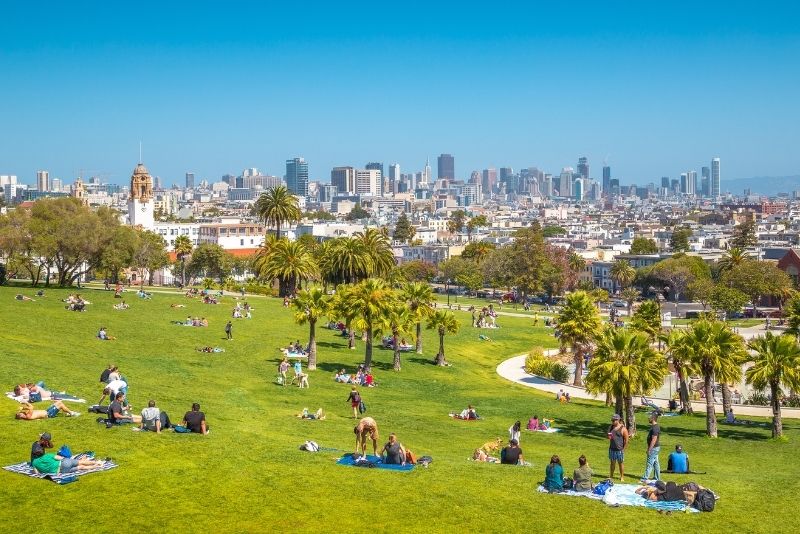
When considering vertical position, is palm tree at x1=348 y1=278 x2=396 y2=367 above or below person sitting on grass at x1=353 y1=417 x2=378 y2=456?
above

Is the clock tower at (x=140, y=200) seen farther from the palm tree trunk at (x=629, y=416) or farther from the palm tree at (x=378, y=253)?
the palm tree trunk at (x=629, y=416)

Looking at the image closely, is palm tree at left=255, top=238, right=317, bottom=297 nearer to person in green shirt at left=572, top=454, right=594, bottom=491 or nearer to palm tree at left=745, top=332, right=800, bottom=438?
palm tree at left=745, top=332, right=800, bottom=438

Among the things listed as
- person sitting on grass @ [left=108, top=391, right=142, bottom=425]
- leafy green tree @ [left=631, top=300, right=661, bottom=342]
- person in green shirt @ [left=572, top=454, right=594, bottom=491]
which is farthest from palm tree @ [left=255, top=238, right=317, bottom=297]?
person in green shirt @ [left=572, top=454, right=594, bottom=491]

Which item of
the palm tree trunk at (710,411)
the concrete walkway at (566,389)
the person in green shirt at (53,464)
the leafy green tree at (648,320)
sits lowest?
the concrete walkway at (566,389)

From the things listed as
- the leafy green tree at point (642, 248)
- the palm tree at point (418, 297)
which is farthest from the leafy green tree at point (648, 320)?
the leafy green tree at point (642, 248)

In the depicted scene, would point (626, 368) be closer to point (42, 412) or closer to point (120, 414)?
point (120, 414)

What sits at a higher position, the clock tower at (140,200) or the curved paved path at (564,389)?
the clock tower at (140,200)

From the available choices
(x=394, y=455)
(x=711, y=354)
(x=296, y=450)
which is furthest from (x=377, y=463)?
(x=711, y=354)
